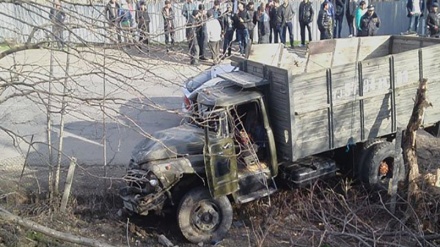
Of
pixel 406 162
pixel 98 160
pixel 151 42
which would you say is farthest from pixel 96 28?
pixel 98 160

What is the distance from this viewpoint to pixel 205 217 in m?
9.05

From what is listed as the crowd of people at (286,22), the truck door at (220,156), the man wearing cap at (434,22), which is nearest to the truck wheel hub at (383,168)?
Result: the truck door at (220,156)

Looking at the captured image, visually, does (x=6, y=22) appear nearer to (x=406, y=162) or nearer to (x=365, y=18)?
(x=406, y=162)

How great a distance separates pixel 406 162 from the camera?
30.3 feet

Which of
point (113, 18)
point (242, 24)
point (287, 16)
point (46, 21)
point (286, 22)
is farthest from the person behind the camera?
point (286, 22)

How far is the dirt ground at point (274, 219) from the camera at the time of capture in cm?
809

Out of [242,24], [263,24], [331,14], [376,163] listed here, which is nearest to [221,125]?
[376,163]

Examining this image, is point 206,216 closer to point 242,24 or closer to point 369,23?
point 242,24

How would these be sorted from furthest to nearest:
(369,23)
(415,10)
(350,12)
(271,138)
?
(350,12) → (415,10) → (369,23) → (271,138)

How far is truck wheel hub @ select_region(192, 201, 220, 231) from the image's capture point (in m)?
9.02

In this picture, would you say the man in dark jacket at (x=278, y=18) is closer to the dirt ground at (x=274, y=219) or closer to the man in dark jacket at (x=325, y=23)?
the man in dark jacket at (x=325, y=23)

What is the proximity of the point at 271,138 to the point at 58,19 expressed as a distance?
4.50 metres

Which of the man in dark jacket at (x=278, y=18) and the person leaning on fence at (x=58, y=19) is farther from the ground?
the person leaning on fence at (x=58, y=19)

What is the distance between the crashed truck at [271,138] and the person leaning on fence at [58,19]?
292 cm
